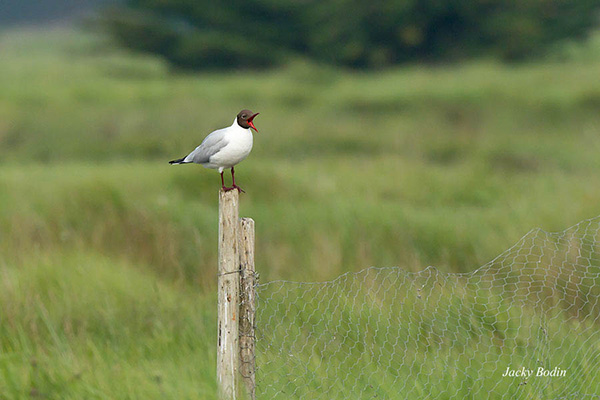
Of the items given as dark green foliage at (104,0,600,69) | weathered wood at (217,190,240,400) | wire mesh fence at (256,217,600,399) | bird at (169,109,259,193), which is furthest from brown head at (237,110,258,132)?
dark green foliage at (104,0,600,69)

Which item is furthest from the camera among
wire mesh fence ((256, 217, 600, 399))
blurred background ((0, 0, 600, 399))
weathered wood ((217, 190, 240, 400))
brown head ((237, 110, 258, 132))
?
blurred background ((0, 0, 600, 399))

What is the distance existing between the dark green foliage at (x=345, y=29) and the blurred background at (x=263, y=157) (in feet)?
0.16

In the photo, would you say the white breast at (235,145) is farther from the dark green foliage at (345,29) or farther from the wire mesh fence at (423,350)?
the dark green foliage at (345,29)

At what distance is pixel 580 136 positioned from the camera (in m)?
11.5

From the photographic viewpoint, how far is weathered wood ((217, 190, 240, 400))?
262 cm

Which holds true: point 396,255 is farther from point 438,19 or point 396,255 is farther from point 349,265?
point 438,19

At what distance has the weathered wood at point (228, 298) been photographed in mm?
2623

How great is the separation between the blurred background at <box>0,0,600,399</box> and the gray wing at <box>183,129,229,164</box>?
923 mm

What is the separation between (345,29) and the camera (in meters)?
16.8

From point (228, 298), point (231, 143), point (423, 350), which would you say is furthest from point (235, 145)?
point (423, 350)

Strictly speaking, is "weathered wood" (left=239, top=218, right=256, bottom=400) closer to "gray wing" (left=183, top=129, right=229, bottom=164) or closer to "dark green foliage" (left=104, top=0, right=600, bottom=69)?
"gray wing" (left=183, top=129, right=229, bottom=164)

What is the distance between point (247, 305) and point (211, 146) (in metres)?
0.63

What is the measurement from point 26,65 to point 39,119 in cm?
725

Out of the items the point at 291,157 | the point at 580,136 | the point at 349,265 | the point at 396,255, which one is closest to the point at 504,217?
the point at 396,255
